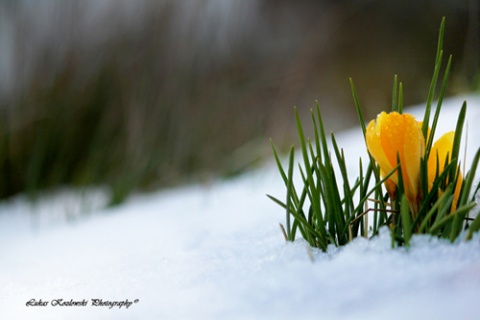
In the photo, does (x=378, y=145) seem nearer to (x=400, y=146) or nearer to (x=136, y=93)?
(x=400, y=146)

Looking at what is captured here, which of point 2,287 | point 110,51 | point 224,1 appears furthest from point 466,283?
point 224,1

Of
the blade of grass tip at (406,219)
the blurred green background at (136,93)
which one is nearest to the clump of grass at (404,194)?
the blade of grass tip at (406,219)

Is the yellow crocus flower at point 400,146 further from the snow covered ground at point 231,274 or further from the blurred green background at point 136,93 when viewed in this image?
the blurred green background at point 136,93

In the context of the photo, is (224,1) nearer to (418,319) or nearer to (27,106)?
(27,106)

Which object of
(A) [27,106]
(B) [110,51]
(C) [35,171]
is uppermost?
(B) [110,51]

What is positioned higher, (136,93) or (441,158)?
(136,93)

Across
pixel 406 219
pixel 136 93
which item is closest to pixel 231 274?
pixel 406 219
